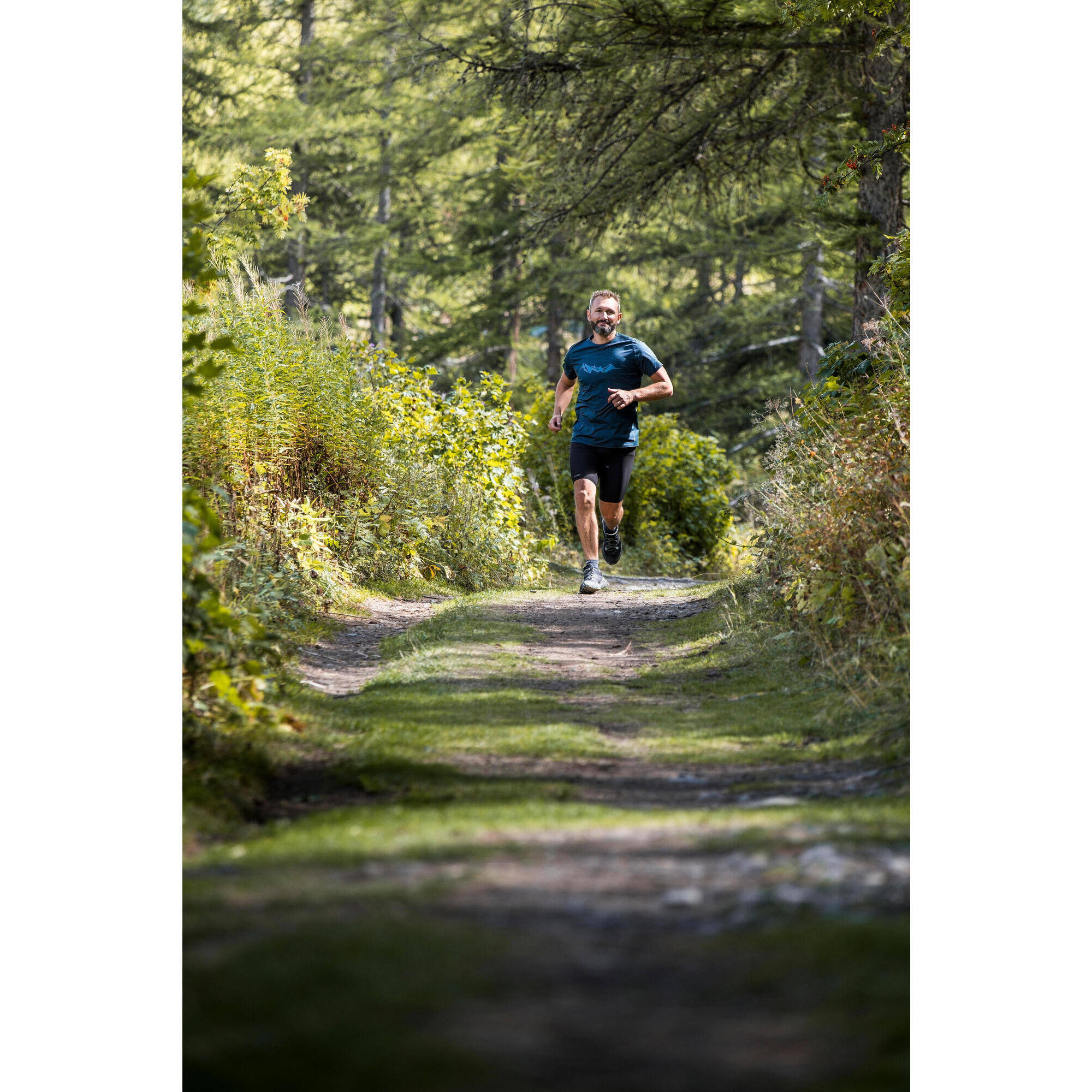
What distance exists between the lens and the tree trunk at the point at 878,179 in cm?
787

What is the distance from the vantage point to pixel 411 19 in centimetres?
966

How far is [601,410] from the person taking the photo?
721cm

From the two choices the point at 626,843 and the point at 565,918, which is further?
the point at 626,843

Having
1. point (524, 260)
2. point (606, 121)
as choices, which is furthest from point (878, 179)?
point (524, 260)

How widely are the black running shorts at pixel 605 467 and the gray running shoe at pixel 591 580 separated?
0.49 metres

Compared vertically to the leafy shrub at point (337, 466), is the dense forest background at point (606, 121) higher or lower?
higher

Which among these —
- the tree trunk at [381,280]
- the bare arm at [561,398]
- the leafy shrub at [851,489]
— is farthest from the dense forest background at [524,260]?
the tree trunk at [381,280]

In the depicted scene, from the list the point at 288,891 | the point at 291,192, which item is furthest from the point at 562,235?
the point at 288,891

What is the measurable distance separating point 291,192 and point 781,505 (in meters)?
8.99

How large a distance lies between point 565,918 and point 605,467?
5.62 meters

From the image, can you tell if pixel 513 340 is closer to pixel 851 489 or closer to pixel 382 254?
pixel 382 254

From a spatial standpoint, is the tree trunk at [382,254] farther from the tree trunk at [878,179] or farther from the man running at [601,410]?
the man running at [601,410]

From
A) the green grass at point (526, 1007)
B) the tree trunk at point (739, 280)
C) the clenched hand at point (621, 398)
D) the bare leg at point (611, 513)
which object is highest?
the tree trunk at point (739, 280)

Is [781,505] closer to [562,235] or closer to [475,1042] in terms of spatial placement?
[475,1042]
